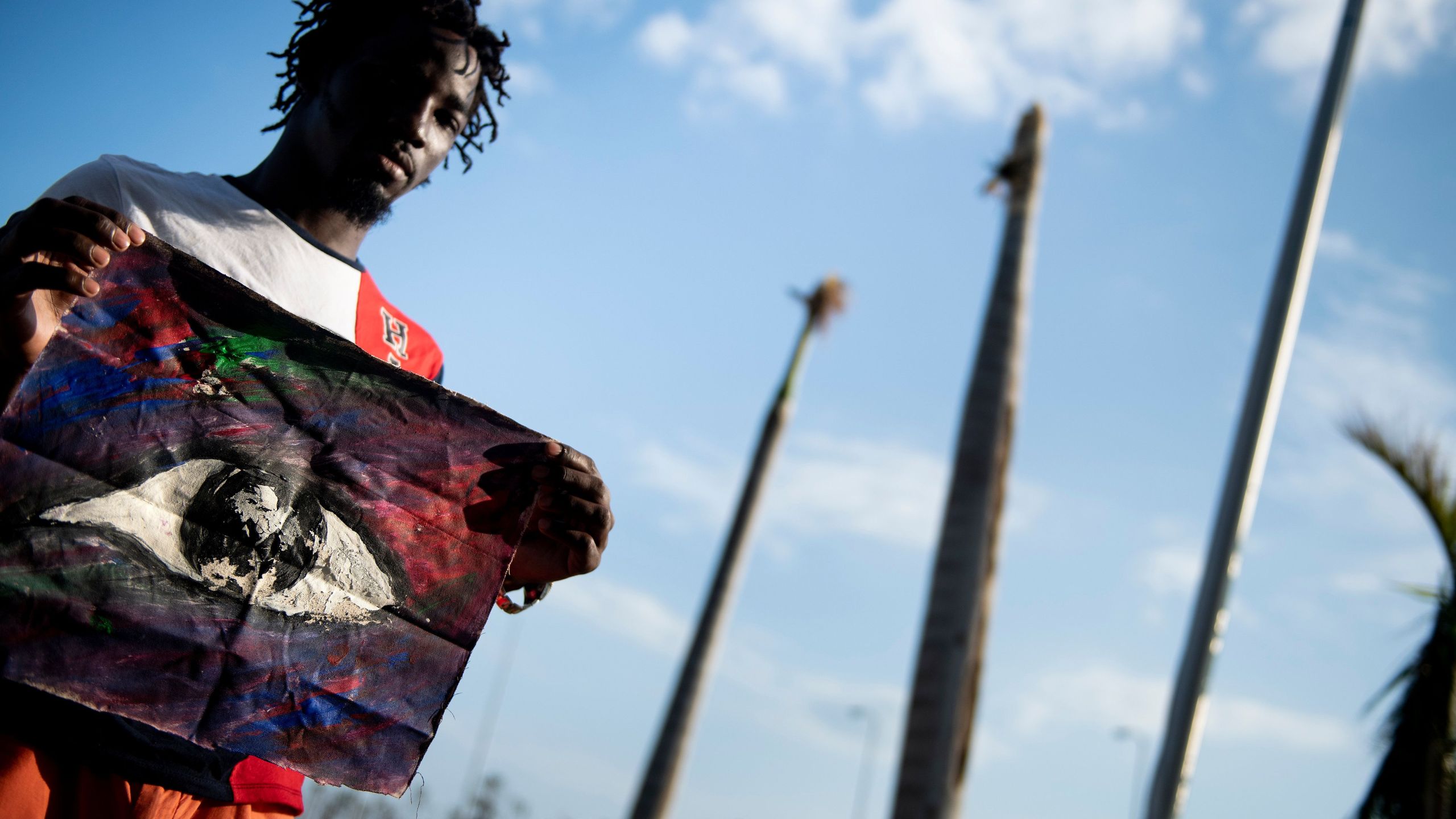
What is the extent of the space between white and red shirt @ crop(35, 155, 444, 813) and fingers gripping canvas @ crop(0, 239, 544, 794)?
7cm

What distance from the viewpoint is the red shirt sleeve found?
2.46m

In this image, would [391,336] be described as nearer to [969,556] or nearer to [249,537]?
[249,537]

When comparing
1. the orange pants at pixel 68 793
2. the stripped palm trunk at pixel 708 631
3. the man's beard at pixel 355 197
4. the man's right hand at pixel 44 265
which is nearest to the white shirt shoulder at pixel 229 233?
the man's beard at pixel 355 197

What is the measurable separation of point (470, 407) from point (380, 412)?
0.18m

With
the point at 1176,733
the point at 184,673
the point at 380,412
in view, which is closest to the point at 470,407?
the point at 380,412

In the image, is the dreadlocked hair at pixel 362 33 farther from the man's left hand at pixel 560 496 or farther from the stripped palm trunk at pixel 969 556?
the stripped palm trunk at pixel 969 556

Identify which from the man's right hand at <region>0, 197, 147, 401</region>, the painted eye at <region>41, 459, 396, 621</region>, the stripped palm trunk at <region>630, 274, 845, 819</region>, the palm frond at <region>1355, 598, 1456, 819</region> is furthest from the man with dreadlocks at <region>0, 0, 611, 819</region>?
the stripped palm trunk at <region>630, 274, 845, 819</region>

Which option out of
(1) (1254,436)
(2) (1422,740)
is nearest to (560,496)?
(1) (1254,436)

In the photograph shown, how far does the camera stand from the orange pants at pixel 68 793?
171 centimetres

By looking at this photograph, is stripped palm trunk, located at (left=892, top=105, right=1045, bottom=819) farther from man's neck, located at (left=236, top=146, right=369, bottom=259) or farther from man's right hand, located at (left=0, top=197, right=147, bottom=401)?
man's right hand, located at (left=0, top=197, right=147, bottom=401)

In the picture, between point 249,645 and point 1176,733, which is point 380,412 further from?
point 1176,733

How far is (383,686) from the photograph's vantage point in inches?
83.0

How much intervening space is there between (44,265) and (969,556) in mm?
5279

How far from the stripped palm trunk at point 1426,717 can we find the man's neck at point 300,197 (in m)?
6.67
